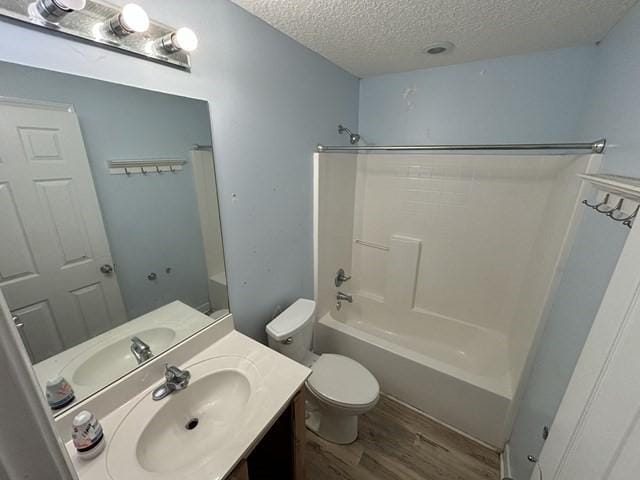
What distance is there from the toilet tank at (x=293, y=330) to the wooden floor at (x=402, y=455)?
59cm

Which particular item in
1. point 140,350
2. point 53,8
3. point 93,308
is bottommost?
point 140,350

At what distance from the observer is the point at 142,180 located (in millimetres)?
1017

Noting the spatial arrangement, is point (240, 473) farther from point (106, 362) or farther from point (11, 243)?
point (11, 243)

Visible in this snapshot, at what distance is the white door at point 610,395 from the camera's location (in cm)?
47

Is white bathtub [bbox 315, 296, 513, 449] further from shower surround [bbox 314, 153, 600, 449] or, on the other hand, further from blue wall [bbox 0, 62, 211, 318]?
blue wall [bbox 0, 62, 211, 318]

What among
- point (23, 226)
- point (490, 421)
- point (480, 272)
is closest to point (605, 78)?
point (480, 272)

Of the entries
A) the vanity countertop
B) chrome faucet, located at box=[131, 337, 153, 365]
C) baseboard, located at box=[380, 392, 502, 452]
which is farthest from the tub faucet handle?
chrome faucet, located at box=[131, 337, 153, 365]

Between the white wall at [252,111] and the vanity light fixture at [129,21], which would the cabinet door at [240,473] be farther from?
the vanity light fixture at [129,21]

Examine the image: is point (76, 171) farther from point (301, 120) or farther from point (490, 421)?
point (490, 421)

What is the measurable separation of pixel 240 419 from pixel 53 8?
1319mm

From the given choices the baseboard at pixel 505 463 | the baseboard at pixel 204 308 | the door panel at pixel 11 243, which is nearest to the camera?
the door panel at pixel 11 243

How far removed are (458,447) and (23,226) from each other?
2339mm

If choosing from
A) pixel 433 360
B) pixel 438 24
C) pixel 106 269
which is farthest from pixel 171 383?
pixel 438 24

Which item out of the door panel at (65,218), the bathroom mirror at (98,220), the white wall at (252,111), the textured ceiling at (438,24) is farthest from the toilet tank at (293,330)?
the textured ceiling at (438,24)
